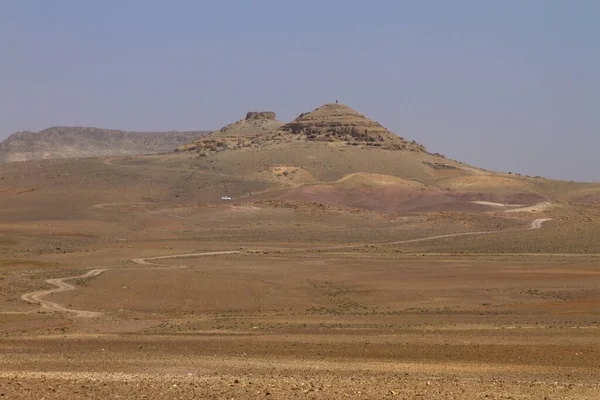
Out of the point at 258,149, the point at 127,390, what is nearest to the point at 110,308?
the point at 127,390

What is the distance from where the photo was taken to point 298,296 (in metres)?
39.4

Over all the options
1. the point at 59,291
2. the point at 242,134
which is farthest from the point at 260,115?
the point at 59,291

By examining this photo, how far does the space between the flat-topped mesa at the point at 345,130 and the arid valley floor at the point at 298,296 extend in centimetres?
3625

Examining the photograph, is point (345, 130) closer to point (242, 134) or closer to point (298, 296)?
point (242, 134)

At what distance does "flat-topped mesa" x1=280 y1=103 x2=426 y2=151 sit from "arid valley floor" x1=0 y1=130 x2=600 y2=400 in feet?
119

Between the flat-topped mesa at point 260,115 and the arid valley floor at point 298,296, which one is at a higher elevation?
the flat-topped mesa at point 260,115

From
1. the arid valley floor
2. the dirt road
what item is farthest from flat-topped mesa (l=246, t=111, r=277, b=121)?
the dirt road

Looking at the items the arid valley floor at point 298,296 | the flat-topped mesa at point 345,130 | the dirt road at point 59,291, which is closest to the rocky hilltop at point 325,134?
the flat-topped mesa at point 345,130

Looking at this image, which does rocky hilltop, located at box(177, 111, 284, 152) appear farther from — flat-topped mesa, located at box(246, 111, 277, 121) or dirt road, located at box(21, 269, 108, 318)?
dirt road, located at box(21, 269, 108, 318)

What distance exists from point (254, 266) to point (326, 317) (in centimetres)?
1948

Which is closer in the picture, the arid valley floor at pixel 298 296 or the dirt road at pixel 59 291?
the arid valley floor at pixel 298 296

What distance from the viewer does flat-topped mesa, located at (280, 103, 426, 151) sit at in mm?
146375

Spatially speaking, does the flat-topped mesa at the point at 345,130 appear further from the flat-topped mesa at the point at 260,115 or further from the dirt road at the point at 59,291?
the dirt road at the point at 59,291

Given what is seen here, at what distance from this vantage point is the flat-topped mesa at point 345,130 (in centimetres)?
14638
